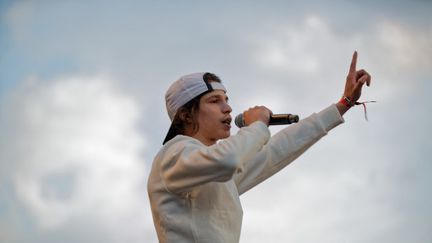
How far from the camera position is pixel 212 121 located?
308cm

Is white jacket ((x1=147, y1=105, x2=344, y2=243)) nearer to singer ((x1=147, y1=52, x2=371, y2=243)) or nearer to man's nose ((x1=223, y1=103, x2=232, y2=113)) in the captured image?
singer ((x1=147, y1=52, x2=371, y2=243))

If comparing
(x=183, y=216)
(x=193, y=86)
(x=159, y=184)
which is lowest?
(x=183, y=216)

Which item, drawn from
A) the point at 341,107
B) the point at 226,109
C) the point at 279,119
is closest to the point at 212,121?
the point at 226,109

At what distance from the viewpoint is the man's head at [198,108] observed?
309cm

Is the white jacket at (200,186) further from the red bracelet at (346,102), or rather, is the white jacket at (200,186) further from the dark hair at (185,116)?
the red bracelet at (346,102)

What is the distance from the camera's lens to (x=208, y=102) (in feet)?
10.4

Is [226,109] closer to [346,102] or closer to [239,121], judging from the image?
[239,121]

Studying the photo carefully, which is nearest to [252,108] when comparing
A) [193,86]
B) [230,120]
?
[230,120]

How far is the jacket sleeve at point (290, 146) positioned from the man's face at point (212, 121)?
0.99ft

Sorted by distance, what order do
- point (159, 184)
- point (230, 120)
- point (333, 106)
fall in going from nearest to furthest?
point (159, 184)
point (230, 120)
point (333, 106)

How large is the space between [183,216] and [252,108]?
2.09 ft

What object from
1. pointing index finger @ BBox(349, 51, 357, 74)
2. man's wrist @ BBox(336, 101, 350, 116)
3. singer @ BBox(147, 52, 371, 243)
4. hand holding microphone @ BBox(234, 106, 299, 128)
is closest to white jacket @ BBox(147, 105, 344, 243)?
singer @ BBox(147, 52, 371, 243)

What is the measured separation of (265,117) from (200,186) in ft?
1.47

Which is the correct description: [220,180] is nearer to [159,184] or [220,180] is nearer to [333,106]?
[159,184]
